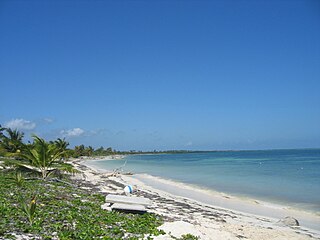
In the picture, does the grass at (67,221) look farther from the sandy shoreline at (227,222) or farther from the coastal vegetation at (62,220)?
the sandy shoreline at (227,222)

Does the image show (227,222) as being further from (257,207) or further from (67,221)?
(67,221)

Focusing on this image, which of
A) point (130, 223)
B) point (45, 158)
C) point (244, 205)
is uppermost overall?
point (45, 158)

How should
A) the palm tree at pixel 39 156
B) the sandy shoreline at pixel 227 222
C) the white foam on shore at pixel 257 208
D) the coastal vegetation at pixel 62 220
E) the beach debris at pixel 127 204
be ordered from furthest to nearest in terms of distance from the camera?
the palm tree at pixel 39 156 < the white foam on shore at pixel 257 208 < the beach debris at pixel 127 204 < the sandy shoreline at pixel 227 222 < the coastal vegetation at pixel 62 220

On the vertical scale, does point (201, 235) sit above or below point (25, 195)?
below

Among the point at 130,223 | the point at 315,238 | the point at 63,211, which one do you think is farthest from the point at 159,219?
the point at 315,238

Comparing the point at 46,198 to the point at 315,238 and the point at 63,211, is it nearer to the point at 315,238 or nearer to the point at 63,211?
the point at 63,211

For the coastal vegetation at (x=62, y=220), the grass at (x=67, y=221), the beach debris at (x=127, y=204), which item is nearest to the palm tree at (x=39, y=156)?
the coastal vegetation at (x=62, y=220)

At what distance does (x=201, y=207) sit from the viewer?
488 inches

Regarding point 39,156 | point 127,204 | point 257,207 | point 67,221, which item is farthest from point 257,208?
point 39,156

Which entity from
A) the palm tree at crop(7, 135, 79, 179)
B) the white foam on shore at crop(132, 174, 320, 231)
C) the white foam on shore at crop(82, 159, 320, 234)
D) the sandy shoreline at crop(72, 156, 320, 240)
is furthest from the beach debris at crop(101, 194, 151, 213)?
the palm tree at crop(7, 135, 79, 179)

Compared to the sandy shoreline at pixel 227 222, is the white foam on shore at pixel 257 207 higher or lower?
lower

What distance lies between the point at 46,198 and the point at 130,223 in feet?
11.4

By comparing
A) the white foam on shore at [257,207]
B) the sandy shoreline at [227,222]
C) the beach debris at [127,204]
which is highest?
the beach debris at [127,204]

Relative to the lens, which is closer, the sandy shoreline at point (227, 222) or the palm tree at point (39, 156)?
the sandy shoreline at point (227, 222)
